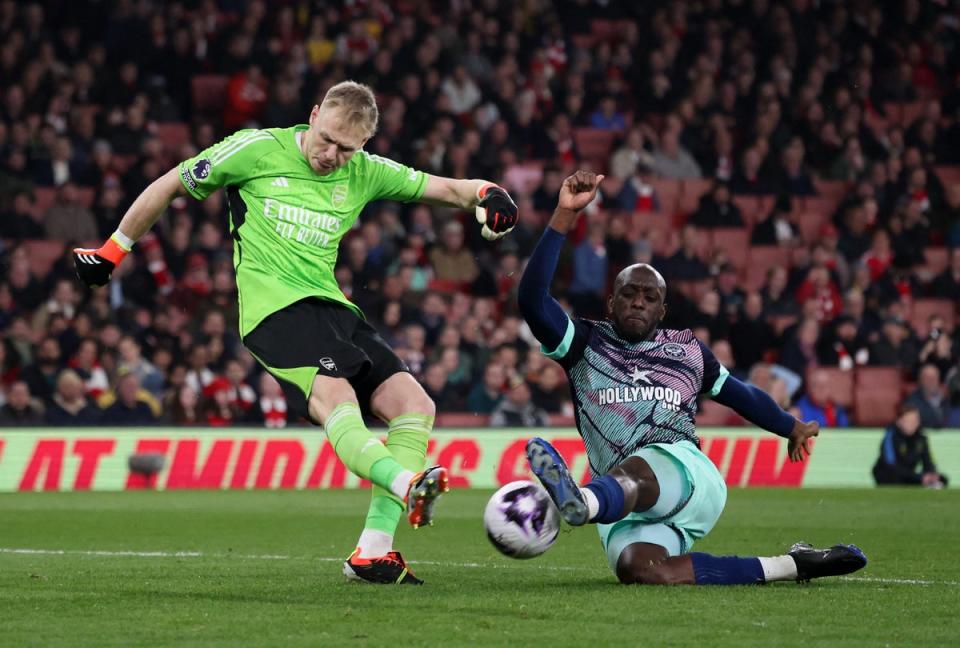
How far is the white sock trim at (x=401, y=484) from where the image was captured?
20.5 ft

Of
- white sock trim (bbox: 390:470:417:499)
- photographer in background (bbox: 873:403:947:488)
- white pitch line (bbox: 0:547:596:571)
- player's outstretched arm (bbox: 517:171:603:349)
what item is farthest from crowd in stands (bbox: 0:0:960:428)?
white sock trim (bbox: 390:470:417:499)

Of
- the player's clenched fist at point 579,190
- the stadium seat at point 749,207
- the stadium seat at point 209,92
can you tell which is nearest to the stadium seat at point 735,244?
the stadium seat at point 749,207

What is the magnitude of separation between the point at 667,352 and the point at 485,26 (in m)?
15.2

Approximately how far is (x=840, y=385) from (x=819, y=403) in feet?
2.27

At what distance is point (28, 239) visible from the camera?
17.8 metres

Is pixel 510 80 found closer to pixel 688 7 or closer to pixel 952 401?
pixel 688 7

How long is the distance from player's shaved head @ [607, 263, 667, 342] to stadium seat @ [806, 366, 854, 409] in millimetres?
11840

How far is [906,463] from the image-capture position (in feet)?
56.7

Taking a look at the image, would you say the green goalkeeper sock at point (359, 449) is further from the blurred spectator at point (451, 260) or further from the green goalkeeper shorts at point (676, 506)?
the blurred spectator at point (451, 260)

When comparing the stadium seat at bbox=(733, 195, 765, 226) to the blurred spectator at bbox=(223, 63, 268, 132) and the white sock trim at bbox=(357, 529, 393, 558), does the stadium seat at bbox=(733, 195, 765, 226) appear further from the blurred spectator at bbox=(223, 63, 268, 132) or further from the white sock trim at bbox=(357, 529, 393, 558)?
the white sock trim at bbox=(357, 529, 393, 558)

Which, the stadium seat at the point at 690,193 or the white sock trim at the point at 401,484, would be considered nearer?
the white sock trim at the point at 401,484

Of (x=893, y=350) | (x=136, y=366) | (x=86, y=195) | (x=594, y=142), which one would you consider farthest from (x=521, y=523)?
(x=594, y=142)

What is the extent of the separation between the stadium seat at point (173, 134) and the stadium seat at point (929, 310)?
9.19m

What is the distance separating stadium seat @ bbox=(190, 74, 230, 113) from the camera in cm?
2047
